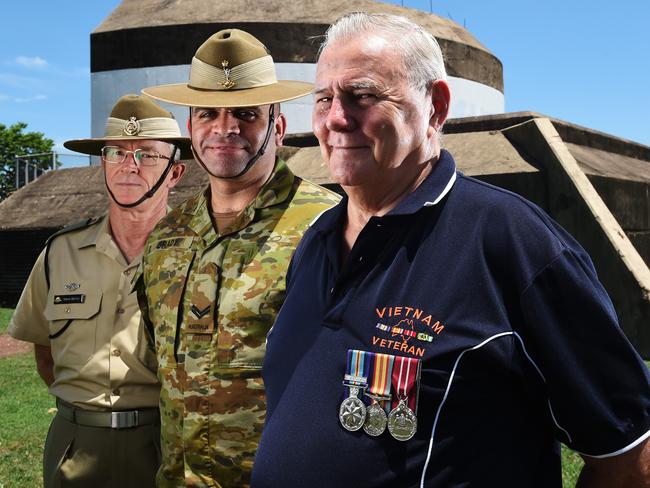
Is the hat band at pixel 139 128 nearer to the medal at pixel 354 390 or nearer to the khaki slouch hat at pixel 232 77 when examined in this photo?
the khaki slouch hat at pixel 232 77

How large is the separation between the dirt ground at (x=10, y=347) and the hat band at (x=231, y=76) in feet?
28.1

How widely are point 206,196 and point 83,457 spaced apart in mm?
1203

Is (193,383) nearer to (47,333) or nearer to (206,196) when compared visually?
(206,196)

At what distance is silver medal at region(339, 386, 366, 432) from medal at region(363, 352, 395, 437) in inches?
0.5

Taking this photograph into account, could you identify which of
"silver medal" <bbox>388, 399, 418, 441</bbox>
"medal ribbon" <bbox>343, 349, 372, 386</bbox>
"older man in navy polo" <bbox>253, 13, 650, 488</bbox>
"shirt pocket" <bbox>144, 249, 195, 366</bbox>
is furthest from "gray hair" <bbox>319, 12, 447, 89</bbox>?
"shirt pocket" <bbox>144, 249, 195, 366</bbox>

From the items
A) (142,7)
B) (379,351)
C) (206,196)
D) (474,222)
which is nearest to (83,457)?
(206,196)

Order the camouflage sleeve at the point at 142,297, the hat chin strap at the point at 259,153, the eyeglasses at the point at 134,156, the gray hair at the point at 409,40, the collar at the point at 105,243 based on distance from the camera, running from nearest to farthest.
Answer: the gray hair at the point at 409,40 → the hat chin strap at the point at 259,153 → the camouflage sleeve at the point at 142,297 → the collar at the point at 105,243 → the eyeglasses at the point at 134,156

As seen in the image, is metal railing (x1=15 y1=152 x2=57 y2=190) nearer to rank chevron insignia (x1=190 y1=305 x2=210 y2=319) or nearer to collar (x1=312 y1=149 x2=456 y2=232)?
rank chevron insignia (x1=190 y1=305 x2=210 y2=319)

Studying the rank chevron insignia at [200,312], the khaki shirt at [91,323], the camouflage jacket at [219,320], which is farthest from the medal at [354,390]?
the khaki shirt at [91,323]

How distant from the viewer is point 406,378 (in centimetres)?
166

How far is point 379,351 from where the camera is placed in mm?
1715

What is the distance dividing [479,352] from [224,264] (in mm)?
1369

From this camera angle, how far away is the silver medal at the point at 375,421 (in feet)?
5.57

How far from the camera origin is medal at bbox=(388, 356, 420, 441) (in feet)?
5.42
